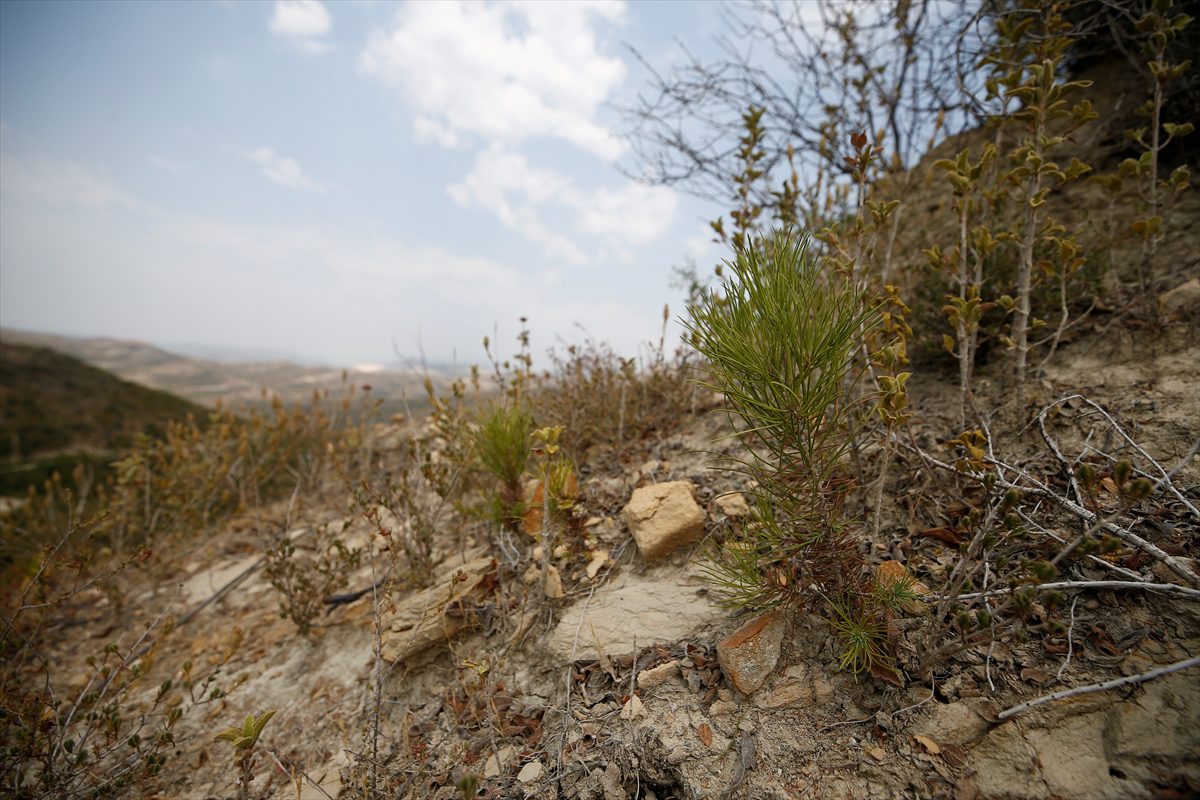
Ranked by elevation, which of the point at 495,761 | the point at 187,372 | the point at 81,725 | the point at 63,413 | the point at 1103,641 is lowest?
the point at 187,372

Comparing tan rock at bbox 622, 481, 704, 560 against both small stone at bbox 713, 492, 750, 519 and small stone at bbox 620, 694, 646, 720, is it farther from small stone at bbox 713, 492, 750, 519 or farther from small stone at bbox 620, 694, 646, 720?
small stone at bbox 620, 694, 646, 720

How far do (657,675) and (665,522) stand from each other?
28.2 inches

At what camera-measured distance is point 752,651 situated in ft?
5.47

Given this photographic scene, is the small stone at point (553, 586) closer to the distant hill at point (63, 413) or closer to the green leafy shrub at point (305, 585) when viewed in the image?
the green leafy shrub at point (305, 585)

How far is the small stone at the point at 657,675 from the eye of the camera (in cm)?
177

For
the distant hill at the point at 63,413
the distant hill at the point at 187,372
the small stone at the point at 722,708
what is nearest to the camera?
the small stone at the point at 722,708

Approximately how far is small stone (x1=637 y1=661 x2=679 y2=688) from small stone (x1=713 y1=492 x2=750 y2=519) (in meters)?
0.82

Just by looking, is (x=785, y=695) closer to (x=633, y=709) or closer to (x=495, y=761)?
(x=633, y=709)

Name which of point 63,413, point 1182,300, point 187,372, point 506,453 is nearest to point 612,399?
point 506,453

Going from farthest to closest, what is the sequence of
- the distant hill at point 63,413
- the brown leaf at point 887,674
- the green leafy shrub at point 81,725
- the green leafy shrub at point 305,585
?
the distant hill at point 63,413 < the green leafy shrub at point 305,585 < the green leafy shrub at point 81,725 < the brown leaf at point 887,674

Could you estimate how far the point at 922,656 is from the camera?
1.48 metres

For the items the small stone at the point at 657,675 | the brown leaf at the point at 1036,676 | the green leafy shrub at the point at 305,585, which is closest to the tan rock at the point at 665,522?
the small stone at the point at 657,675

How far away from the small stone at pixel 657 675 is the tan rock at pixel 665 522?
0.58 metres

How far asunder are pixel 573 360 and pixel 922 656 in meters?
3.21
